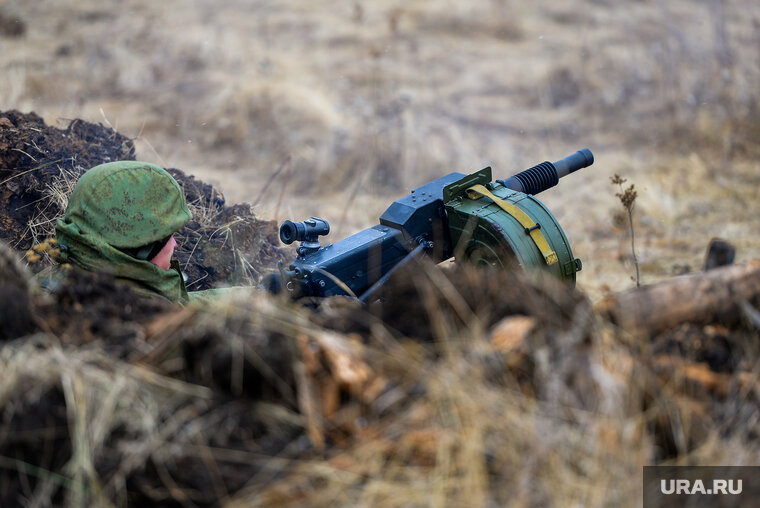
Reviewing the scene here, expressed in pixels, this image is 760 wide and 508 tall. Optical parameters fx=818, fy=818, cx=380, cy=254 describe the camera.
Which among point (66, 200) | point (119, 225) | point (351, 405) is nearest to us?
point (351, 405)

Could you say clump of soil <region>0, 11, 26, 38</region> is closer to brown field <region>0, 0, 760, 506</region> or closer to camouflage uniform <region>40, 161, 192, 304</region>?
brown field <region>0, 0, 760, 506</region>

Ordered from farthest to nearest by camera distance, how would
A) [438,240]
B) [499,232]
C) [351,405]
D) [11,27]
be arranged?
[11,27]
[438,240]
[499,232]
[351,405]

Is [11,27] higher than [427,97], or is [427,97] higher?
[11,27]

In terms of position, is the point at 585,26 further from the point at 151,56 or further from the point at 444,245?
the point at 444,245

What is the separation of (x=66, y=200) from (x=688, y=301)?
4058 mm

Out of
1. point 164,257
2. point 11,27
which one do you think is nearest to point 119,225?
Answer: point 164,257

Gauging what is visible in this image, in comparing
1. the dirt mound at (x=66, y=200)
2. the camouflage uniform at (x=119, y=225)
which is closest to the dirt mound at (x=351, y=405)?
the camouflage uniform at (x=119, y=225)

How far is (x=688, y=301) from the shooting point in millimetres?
2787

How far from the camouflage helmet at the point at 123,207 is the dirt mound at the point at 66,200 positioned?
1547mm

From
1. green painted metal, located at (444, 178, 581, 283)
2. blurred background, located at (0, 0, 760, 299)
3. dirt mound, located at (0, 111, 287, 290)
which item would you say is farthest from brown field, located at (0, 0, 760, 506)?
green painted metal, located at (444, 178, 581, 283)

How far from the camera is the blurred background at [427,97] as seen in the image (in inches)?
381

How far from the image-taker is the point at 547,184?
469 centimetres

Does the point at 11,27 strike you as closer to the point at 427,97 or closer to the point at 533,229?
the point at 427,97

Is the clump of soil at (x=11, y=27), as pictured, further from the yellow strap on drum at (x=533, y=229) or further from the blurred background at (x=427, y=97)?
the yellow strap on drum at (x=533, y=229)
